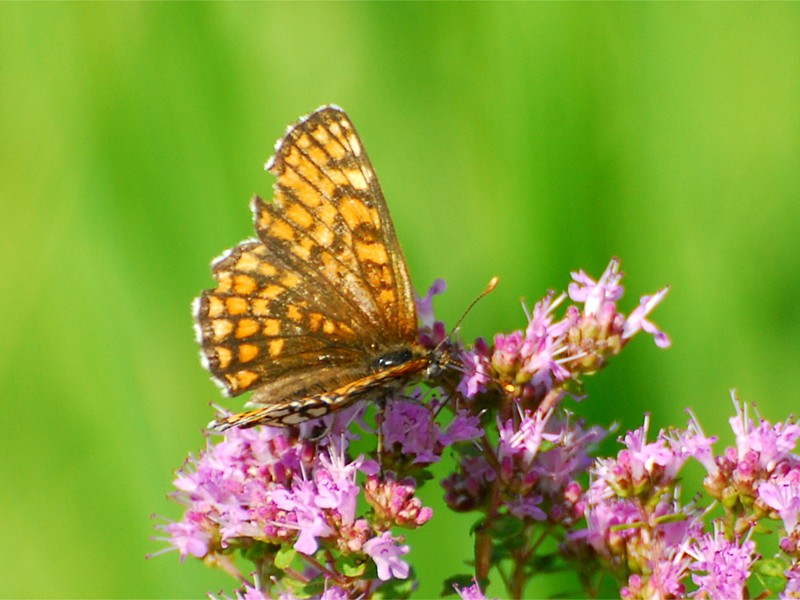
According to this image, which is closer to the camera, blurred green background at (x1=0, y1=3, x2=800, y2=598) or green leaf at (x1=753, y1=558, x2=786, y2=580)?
green leaf at (x1=753, y1=558, x2=786, y2=580)

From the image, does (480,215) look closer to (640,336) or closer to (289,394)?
(640,336)

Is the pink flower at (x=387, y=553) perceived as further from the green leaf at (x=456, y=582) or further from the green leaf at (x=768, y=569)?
the green leaf at (x=768, y=569)

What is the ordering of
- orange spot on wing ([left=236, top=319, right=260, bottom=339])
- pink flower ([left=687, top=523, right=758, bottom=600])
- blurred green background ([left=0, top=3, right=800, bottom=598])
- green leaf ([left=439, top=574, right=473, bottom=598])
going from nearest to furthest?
pink flower ([left=687, top=523, right=758, bottom=600]), green leaf ([left=439, top=574, right=473, bottom=598]), orange spot on wing ([left=236, top=319, right=260, bottom=339]), blurred green background ([left=0, top=3, right=800, bottom=598])

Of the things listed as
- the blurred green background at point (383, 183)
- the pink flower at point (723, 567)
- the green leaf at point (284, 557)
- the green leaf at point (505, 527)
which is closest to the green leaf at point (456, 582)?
the green leaf at point (505, 527)

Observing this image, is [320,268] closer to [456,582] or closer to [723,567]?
[456,582]

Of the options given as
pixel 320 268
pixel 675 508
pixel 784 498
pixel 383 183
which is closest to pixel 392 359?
pixel 320 268

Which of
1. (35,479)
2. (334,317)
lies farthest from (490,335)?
(35,479)

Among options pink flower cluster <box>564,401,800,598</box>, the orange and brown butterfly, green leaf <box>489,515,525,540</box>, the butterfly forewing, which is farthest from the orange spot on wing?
pink flower cluster <box>564,401,800,598</box>

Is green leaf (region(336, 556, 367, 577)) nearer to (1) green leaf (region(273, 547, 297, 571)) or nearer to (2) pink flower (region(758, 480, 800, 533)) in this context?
(1) green leaf (region(273, 547, 297, 571))
